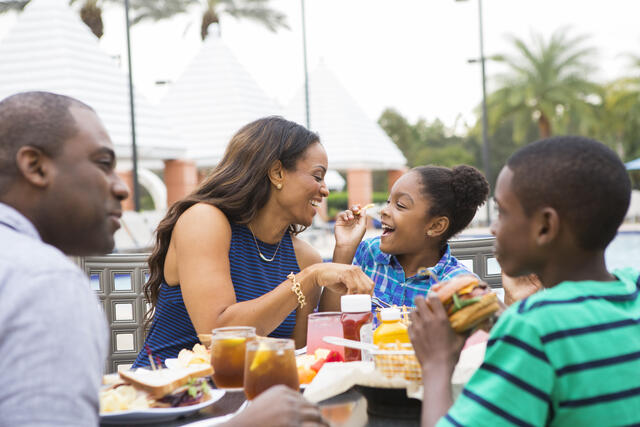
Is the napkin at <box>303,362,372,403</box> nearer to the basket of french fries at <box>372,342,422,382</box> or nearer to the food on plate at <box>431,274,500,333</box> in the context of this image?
the basket of french fries at <box>372,342,422,382</box>

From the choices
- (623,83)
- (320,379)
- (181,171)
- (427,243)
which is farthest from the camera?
(623,83)

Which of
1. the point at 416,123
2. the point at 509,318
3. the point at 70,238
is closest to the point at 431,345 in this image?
the point at 509,318

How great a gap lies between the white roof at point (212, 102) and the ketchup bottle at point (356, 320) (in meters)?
18.4

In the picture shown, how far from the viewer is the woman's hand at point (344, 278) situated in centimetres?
229

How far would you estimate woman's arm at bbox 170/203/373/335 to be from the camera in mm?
2463

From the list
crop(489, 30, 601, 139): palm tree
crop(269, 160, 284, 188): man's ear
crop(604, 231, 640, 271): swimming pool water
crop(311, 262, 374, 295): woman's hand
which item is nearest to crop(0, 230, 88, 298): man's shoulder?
crop(311, 262, 374, 295): woman's hand

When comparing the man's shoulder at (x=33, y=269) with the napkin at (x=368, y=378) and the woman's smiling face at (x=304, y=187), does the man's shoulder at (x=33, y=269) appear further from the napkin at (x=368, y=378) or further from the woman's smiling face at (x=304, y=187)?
the woman's smiling face at (x=304, y=187)

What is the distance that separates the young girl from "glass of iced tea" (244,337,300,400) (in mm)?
1343

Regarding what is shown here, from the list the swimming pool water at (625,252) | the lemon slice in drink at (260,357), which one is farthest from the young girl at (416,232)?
the swimming pool water at (625,252)

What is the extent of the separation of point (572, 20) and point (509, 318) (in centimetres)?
3031

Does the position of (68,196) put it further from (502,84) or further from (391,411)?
(502,84)

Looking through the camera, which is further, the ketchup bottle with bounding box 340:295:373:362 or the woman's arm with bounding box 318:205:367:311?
the woman's arm with bounding box 318:205:367:311

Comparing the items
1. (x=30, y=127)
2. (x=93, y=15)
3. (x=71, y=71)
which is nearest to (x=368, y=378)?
(x=30, y=127)

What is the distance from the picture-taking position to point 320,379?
1730mm
